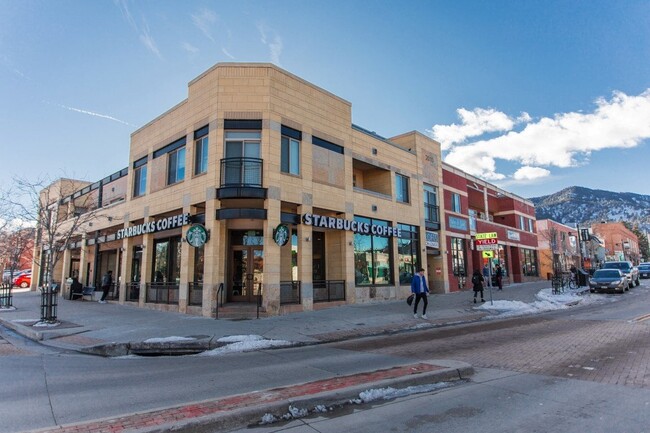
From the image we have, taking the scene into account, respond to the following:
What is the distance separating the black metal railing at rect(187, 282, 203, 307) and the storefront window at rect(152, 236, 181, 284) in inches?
83.9

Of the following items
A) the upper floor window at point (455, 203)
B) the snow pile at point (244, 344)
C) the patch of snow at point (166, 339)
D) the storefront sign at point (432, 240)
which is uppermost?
the upper floor window at point (455, 203)

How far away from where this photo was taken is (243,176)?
1667cm

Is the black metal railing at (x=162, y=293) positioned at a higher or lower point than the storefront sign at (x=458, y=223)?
lower

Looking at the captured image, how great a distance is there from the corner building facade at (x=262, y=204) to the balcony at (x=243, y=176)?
0.04 m

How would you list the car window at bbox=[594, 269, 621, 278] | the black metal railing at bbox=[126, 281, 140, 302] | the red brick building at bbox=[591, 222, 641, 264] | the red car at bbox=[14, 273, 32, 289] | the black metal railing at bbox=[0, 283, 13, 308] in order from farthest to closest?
the red brick building at bbox=[591, 222, 641, 264], the red car at bbox=[14, 273, 32, 289], the car window at bbox=[594, 269, 621, 278], the black metal railing at bbox=[126, 281, 140, 302], the black metal railing at bbox=[0, 283, 13, 308]

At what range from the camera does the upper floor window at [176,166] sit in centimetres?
1939

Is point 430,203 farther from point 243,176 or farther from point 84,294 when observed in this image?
point 84,294

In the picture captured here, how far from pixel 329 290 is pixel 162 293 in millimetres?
7857

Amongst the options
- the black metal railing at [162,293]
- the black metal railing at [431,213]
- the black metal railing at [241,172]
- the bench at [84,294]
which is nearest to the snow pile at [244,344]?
the black metal railing at [241,172]

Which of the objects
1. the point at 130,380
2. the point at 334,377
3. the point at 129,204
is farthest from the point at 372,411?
the point at 129,204

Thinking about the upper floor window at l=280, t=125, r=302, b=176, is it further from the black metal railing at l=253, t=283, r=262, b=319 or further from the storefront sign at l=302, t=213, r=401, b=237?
the black metal railing at l=253, t=283, r=262, b=319

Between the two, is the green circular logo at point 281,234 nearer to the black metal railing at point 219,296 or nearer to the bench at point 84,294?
the black metal railing at point 219,296

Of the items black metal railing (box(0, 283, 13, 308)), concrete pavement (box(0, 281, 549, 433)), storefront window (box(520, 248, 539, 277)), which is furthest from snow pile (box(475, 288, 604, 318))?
black metal railing (box(0, 283, 13, 308))

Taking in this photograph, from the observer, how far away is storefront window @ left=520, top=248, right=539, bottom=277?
39.9 metres
